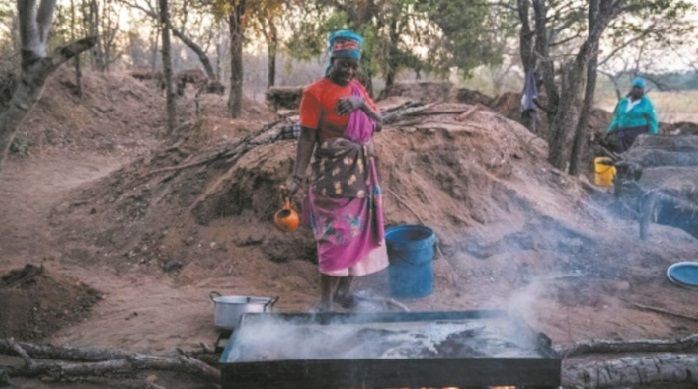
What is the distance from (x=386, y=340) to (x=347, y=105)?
147cm

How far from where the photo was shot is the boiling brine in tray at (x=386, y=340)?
2984 mm

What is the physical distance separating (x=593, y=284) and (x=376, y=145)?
2.52m

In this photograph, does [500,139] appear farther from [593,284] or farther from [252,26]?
[252,26]

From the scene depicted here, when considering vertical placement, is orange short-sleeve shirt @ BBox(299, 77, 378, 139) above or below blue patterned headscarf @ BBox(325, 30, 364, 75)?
below

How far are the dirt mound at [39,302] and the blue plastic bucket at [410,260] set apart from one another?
8.44 ft

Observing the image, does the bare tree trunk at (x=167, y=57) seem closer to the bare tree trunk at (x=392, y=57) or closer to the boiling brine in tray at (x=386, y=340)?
the bare tree trunk at (x=392, y=57)

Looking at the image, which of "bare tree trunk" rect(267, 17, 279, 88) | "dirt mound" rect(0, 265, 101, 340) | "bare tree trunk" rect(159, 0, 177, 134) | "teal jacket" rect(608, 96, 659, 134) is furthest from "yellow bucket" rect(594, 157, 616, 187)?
"dirt mound" rect(0, 265, 101, 340)

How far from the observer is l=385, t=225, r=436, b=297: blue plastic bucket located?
4.68 m

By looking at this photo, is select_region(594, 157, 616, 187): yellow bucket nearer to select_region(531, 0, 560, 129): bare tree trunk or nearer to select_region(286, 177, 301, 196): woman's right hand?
select_region(531, 0, 560, 129): bare tree trunk

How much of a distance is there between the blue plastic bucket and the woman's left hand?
1.51 m

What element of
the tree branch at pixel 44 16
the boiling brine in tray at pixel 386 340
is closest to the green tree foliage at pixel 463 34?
the boiling brine in tray at pixel 386 340

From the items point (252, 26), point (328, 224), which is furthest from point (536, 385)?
point (252, 26)

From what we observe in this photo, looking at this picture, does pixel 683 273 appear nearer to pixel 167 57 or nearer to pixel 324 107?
pixel 324 107

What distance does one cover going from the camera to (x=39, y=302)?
14.0ft
